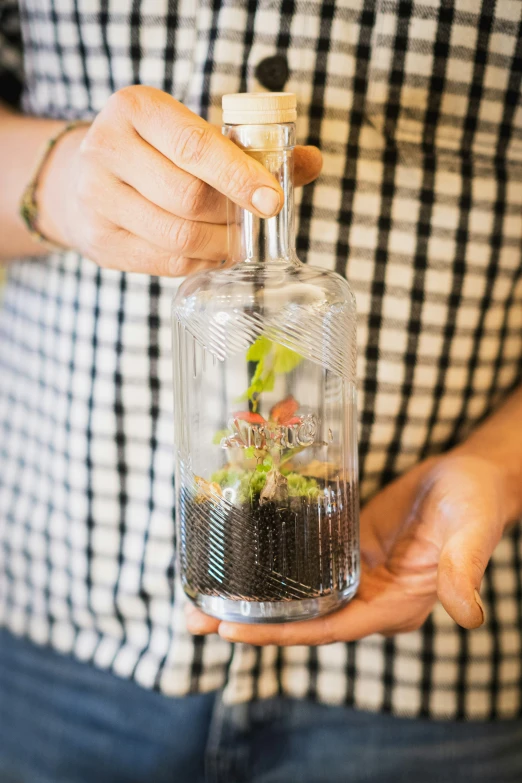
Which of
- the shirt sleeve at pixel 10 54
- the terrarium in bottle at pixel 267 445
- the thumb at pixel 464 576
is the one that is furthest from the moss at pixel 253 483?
the shirt sleeve at pixel 10 54

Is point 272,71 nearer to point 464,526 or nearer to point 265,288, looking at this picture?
point 265,288

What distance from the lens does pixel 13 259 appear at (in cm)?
79

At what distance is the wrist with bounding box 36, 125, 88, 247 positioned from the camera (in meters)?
0.60

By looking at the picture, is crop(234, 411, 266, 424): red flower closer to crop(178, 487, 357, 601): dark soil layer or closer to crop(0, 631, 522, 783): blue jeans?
crop(178, 487, 357, 601): dark soil layer

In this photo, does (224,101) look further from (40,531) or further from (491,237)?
(40,531)

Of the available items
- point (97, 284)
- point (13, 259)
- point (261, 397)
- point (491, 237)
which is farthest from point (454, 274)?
point (13, 259)

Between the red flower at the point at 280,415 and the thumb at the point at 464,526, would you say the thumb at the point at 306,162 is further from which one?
the thumb at the point at 464,526

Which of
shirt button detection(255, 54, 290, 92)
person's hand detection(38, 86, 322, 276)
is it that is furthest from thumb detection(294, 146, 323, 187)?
shirt button detection(255, 54, 290, 92)

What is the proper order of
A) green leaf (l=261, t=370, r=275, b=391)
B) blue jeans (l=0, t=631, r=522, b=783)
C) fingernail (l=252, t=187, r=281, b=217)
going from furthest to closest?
blue jeans (l=0, t=631, r=522, b=783) → green leaf (l=261, t=370, r=275, b=391) → fingernail (l=252, t=187, r=281, b=217)

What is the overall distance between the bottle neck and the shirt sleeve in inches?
16.3

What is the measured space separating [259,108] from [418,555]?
366 mm

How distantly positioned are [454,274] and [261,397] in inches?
9.0

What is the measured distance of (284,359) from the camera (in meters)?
0.55

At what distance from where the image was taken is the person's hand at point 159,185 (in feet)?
1.49
